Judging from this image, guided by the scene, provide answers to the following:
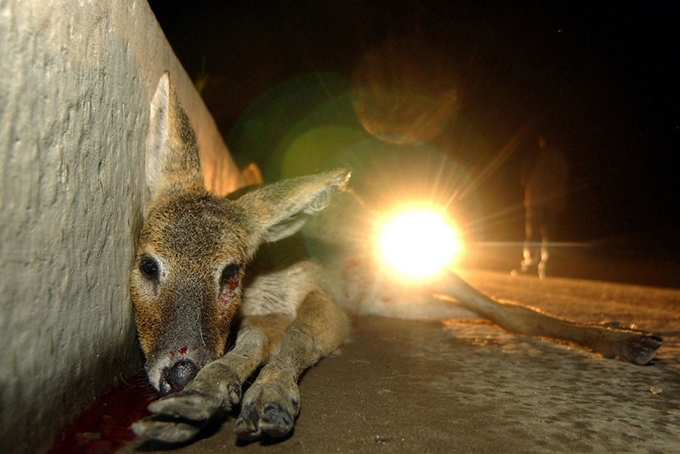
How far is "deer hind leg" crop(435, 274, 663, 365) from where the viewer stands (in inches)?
128

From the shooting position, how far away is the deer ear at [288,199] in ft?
10.6

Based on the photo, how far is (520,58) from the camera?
7.27 meters

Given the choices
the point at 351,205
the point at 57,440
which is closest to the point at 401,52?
the point at 351,205

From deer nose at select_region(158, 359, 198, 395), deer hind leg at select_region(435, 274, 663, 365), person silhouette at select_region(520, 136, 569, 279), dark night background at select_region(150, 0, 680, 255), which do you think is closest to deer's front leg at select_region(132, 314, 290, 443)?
deer nose at select_region(158, 359, 198, 395)

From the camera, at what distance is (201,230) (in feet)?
9.50

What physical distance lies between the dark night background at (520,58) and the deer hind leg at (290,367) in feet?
13.5

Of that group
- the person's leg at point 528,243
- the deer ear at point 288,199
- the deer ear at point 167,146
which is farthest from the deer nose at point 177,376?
the person's leg at point 528,243

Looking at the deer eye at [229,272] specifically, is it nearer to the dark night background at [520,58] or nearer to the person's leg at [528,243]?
the dark night background at [520,58]

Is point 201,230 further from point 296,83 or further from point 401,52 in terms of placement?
point 296,83

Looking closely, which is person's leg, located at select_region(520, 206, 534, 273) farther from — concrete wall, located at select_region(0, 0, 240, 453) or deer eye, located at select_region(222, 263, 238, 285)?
concrete wall, located at select_region(0, 0, 240, 453)

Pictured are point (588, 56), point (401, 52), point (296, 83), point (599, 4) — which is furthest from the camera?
A: point (296, 83)

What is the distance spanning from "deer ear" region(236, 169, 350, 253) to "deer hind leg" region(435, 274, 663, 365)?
1969mm

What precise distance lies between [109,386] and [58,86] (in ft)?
4.70

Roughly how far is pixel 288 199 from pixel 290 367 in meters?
1.12
